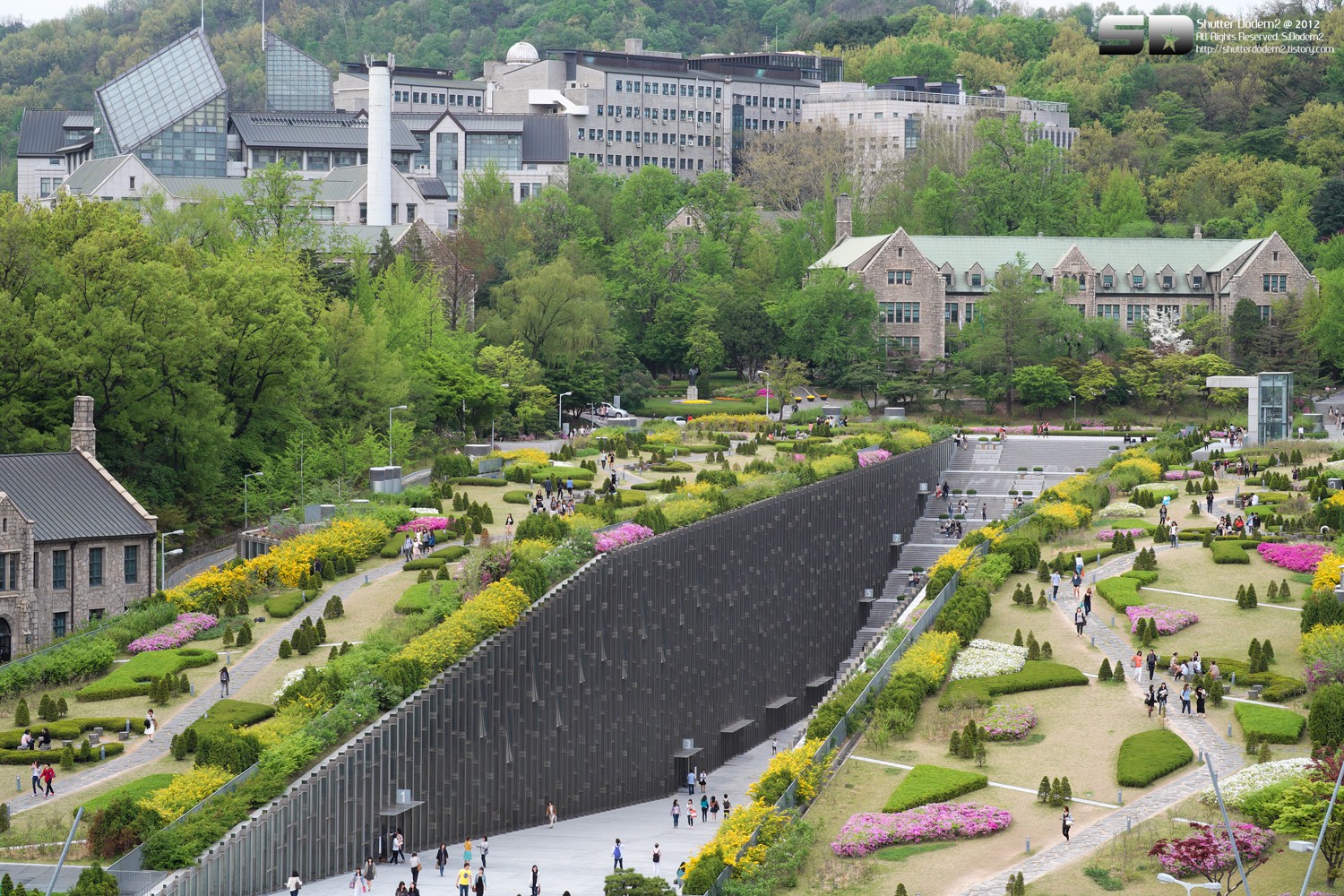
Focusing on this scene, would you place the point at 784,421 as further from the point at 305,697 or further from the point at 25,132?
the point at 25,132

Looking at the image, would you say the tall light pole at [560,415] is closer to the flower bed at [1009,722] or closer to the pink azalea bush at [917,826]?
the flower bed at [1009,722]

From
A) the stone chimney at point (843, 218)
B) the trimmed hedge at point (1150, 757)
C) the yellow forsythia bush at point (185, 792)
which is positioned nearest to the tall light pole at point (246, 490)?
the yellow forsythia bush at point (185, 792)

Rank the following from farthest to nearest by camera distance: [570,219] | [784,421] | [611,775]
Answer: [570,219], [784,421], [611,775]

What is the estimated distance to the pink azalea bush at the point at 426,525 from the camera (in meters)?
78.1

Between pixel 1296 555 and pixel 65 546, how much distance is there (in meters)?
46.3

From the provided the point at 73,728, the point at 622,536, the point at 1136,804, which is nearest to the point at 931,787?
the point at 1136,804

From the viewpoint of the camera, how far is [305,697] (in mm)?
55625

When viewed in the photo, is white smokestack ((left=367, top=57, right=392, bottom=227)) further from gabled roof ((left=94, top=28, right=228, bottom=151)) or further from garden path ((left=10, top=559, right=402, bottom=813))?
garden path ((left=10, top=559, right=402, bottom=813))

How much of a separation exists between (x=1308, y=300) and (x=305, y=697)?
97.9 meters

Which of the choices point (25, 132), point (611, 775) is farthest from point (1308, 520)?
point (25, 132)

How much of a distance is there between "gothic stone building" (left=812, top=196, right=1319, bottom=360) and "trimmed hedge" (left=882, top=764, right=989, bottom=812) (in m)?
82.5

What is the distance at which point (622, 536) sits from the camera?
234ft

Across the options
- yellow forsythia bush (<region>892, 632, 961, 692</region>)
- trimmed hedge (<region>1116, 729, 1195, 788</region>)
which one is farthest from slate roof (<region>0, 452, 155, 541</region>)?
trimmed hedge (<region>1116, 729, 1195, 788</region>)

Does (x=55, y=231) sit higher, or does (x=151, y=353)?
(x=55, y=231)
